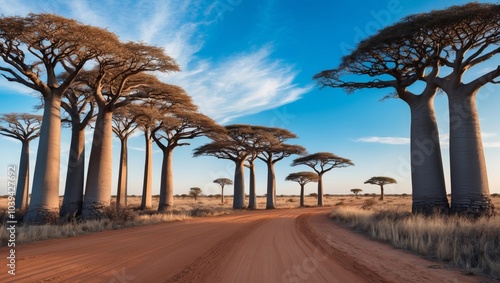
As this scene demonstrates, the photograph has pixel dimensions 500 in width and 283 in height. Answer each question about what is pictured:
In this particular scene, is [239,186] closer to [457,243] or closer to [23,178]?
[23,178]

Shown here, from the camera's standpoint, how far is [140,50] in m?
15.4

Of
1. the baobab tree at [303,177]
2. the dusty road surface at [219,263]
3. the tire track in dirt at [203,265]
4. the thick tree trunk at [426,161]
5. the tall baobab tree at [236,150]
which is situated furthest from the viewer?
the baobab tree at [303,177]

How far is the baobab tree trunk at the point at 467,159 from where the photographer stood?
487 inches

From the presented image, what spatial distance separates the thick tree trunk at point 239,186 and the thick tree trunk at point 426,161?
20.6 metres

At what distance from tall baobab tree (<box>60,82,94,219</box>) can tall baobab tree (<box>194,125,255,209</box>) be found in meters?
14.3

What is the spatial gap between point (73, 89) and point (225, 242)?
49.1 feet

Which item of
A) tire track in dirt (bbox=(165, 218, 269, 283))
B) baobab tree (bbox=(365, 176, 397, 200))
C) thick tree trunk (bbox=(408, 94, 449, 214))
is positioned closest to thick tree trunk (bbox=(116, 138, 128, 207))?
tire track in dirt (bbox=(165, 218, 269, 283))

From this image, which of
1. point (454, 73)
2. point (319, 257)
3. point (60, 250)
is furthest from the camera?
point (454, 73)

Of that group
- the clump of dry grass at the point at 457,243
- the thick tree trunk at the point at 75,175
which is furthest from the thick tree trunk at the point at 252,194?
the clump of dry grass at the point at 457,243

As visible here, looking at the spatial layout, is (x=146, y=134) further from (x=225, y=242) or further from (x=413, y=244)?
(x=413, y=244)

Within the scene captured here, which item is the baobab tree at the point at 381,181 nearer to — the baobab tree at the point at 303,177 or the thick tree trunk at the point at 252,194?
the baobab tree at the point at 303,177

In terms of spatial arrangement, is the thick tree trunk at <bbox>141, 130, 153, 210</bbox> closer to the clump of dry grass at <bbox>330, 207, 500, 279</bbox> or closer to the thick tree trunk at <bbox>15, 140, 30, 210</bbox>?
the thick tree trunk at <bbox>15, 140, 30, 210</bbox>

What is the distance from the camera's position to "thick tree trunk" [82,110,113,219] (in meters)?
15.2

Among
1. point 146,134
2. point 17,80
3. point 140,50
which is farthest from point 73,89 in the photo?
point 146,134
